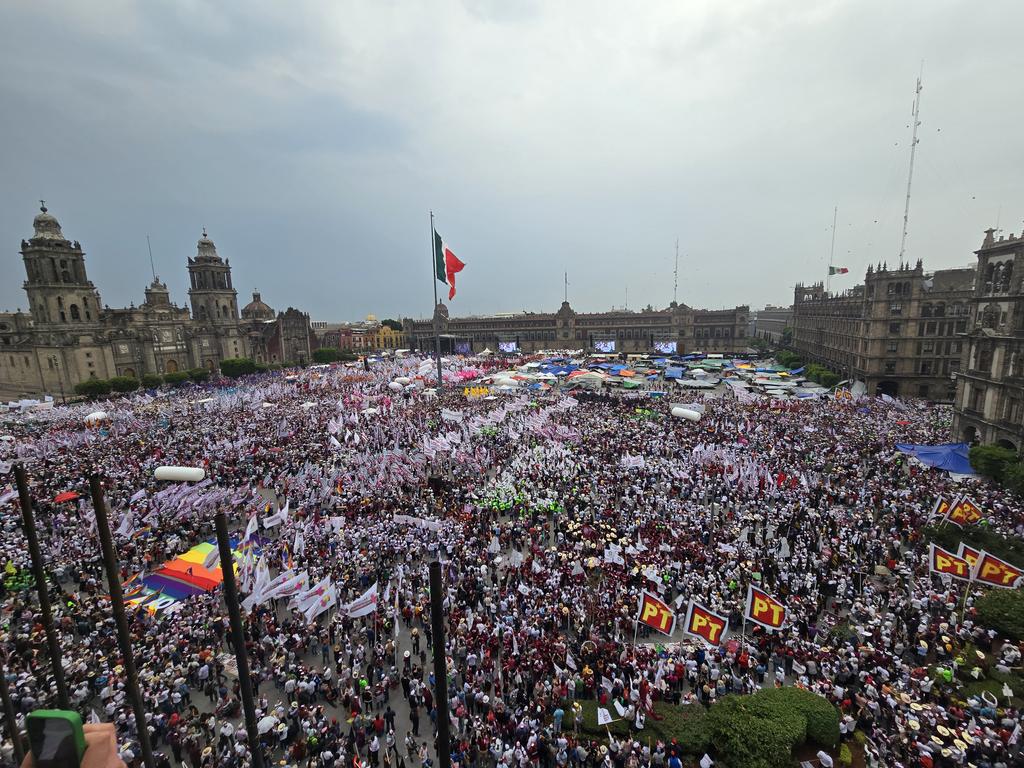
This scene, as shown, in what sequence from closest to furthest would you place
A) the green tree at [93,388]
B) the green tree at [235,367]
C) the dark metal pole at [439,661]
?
the dark metal pole at [439,661] < the green tree at [93,388] < the green tree at [235,367]

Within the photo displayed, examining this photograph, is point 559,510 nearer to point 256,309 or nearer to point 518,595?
point 518,595

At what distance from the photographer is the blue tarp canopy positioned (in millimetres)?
25172

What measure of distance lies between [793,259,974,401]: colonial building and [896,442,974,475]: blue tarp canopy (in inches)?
1048

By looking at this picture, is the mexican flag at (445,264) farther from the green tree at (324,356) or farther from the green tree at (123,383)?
the green tree at (324,356)

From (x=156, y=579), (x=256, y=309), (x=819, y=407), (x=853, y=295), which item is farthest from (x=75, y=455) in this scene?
(x=256, y=309)

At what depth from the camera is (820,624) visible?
14.9 metres

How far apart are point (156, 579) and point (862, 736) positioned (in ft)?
65.0

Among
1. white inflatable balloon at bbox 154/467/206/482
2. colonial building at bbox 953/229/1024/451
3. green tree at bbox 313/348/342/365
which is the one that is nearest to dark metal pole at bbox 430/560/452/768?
white inflatable balloon at bbox 154/467/206/482

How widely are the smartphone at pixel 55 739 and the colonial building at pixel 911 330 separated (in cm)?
6057

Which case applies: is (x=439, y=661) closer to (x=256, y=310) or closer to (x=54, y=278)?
(x=54, y=278)

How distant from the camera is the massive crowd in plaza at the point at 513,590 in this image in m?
11.2

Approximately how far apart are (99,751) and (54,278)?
3254 inches

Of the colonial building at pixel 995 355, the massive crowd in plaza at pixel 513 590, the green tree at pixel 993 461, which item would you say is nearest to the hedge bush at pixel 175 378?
the massive crowd in plaza at pixel 513 590

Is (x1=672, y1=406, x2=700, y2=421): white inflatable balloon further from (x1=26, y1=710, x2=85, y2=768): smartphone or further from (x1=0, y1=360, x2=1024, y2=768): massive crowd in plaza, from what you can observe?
(x1=26, y1=710, x2=85, y2=768): smartphone
